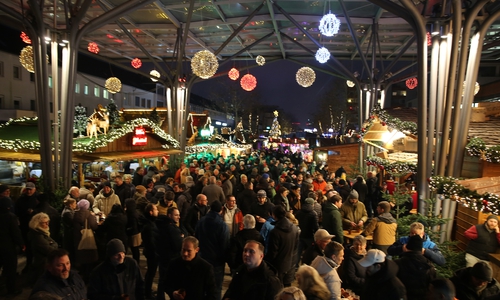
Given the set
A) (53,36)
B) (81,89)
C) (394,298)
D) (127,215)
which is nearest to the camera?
(394,298)

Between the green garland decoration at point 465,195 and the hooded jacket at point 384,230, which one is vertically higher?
the green garland decoration at point 465,195

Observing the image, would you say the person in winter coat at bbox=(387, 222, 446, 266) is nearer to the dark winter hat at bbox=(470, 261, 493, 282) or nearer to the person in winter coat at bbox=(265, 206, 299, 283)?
the dark winter hat at bbox=(470, 261, 493, 282)

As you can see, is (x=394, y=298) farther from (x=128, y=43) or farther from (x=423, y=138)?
(x=128, y=43)

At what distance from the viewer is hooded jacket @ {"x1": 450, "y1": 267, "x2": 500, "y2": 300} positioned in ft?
11.0

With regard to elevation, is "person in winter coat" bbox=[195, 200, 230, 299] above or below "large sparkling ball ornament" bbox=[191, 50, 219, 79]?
below

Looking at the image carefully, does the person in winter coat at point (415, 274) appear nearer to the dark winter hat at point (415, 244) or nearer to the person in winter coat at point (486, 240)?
the dark winter hat at point (415, 244)

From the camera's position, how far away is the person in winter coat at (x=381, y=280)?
3137 mm

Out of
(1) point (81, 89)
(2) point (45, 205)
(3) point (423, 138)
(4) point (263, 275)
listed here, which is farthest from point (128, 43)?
(4) point (263, 275)

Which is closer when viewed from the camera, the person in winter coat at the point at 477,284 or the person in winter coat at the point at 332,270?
the person in winter coat at the point at 332,270

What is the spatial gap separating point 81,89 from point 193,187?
2734cm

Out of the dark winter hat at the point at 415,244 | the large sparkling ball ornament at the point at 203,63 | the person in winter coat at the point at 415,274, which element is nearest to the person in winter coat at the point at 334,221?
the dark winter hat at the point at 415,244

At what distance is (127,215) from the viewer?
5770 mm

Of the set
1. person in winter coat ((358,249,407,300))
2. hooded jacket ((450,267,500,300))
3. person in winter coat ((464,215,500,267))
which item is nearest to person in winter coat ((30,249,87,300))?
person in winter coat ((358,249,407,300))

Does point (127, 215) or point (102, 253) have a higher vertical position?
point (127, 215)
